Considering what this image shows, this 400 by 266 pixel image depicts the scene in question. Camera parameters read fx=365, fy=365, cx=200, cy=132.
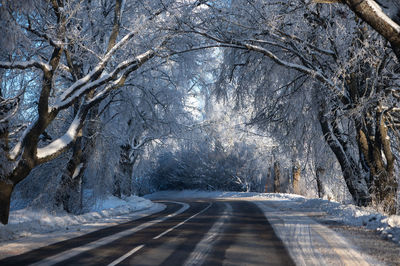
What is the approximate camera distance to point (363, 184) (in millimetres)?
13539

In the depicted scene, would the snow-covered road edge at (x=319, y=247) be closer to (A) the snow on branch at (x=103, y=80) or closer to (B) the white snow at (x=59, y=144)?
(B) the white snow at (x=59, y=144)

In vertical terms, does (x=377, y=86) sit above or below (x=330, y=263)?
above

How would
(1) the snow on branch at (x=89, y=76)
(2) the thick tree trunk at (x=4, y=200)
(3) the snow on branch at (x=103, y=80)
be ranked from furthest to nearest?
(1) the snow on branch at (x=89, y=76) < (3) the snow on branch at (x=103, y=80) < (2) the thick tree trunk at (x=4, y=200)

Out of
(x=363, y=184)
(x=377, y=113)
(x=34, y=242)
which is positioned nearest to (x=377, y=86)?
(x=377, y=113)

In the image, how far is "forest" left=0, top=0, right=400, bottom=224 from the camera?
10203 mm

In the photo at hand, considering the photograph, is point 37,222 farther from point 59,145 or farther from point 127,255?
point 127,255

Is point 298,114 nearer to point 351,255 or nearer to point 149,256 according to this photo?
point 351,255

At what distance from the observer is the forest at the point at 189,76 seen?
33.5ft

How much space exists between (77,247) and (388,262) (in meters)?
5.84

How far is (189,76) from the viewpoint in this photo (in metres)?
20.5

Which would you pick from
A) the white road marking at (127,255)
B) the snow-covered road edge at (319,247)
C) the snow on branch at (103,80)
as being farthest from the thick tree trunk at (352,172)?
the white road marking at (127,255)

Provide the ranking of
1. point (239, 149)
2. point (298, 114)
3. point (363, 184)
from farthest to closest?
point (239, 149), point (298, 114), point (363, 184)

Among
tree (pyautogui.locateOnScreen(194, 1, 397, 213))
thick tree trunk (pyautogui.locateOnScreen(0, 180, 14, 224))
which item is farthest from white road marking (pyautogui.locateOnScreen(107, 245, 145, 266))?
tree (pyautogui.locateOnScreen(194, 1, 397, 213))

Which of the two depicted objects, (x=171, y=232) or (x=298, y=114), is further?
(x=298, y=114)
